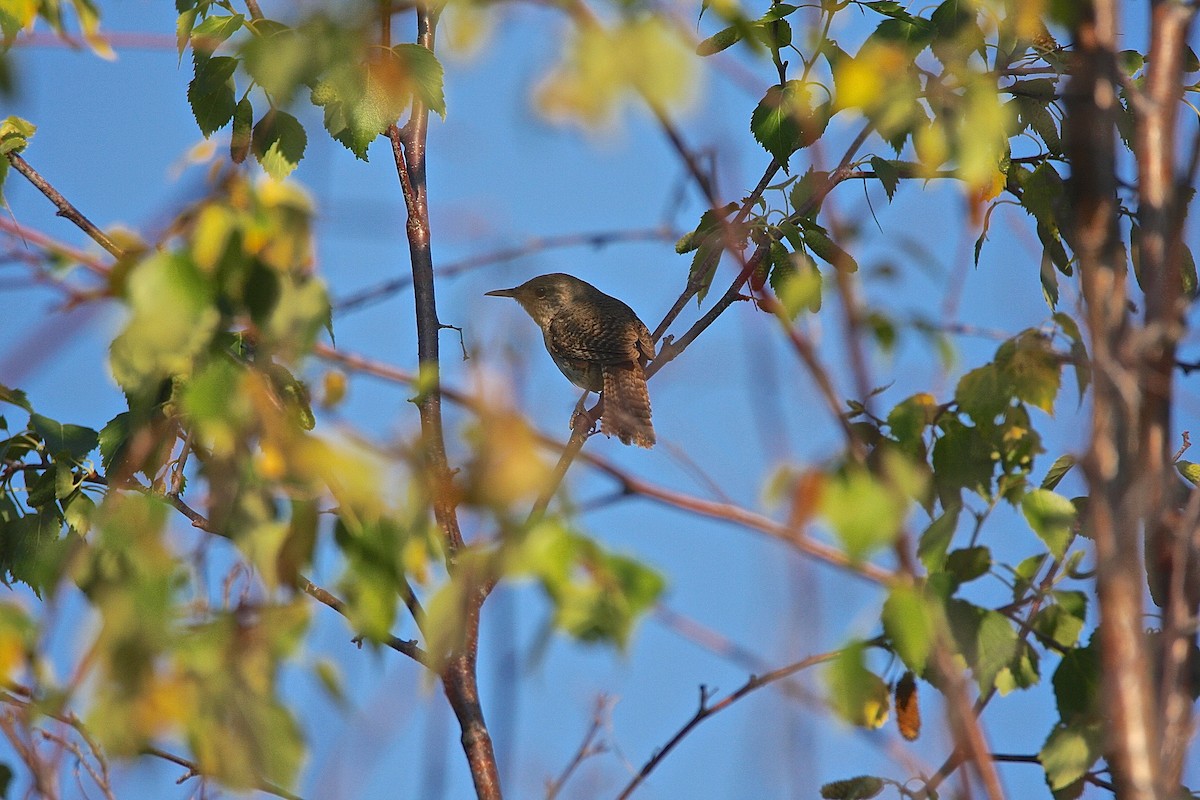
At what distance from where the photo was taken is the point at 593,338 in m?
6.81

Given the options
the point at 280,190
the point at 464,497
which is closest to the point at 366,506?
the point at 464,497

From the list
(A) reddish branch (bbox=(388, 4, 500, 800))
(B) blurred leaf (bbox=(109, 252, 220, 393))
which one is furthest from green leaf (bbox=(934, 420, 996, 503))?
(B) blurred leaf (bbox=(109, 252, 220, 393))

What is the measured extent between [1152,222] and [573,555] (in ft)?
3.62

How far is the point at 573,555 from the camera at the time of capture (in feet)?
4.97

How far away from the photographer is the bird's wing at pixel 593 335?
21.5 ft

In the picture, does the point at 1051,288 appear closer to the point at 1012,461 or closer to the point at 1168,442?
the point at 1012,461

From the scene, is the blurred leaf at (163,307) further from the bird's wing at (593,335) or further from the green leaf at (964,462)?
the bird's wing at (593,335)

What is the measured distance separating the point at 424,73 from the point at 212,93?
83cm

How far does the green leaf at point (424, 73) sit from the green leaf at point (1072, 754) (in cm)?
188

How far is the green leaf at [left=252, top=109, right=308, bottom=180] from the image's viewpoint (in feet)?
10.8

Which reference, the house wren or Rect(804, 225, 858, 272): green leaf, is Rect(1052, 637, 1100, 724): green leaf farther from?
the house wren

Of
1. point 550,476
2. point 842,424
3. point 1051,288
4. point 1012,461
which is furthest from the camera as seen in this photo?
point 1051,288

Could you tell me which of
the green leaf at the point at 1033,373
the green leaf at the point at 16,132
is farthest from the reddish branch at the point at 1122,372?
the green leaf at the point at 16,132

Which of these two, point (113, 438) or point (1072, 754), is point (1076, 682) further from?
point (113, 438)
